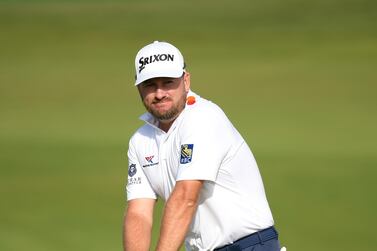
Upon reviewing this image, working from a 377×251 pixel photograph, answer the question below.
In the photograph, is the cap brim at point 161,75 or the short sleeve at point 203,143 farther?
the cap brim at point 161,75

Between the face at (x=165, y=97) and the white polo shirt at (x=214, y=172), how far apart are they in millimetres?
54

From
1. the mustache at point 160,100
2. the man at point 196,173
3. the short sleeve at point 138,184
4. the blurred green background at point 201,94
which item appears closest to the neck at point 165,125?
the man at point 196,173

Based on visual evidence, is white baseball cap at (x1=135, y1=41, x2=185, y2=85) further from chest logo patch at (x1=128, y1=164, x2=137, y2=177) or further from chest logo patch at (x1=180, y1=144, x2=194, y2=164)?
chest logo patch at (x1=128, y1=164, x2=137, y2=177)

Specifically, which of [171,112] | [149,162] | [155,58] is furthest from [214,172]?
[155,58]

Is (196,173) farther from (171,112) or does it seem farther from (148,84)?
(148,84)

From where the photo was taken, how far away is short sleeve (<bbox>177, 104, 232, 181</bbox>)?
5500 millimetres

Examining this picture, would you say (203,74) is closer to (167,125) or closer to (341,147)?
(341,147)

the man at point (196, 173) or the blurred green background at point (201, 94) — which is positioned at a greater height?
the blurred green background at point (201, 94)

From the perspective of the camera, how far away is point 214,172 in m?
5.52

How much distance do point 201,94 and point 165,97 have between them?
509 inches

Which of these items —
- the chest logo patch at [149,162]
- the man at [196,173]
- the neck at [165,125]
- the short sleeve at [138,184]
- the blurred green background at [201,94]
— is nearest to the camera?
the man at [196,173]

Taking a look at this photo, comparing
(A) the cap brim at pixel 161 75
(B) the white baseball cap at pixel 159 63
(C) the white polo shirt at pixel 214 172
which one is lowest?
(C) the white polo shirt at pixel 214 172

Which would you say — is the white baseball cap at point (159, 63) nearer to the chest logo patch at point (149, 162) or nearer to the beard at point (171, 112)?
the beard at point (171, 112)

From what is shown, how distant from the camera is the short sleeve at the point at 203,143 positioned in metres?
5.50
